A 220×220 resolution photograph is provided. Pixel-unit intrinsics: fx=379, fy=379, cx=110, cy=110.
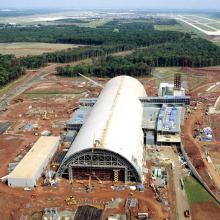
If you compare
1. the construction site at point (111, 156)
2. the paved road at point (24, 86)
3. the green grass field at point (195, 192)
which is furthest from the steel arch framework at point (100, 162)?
the paved road at point (24, 86)

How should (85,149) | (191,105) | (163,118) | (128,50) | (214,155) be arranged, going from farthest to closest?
1. (128,50)
2. (191,105)
3. (163,118)
4. (214,155)
5. (85,149)

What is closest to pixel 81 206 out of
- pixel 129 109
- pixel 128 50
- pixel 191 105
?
pixel 129 109

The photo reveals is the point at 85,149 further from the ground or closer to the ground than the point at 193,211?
further from the ground

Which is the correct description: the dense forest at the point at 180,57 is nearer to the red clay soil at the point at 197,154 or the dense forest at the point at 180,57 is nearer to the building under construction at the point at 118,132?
the building under construction at the point at 118,132

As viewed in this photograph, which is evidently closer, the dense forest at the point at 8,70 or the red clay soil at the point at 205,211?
the red clay soil at the point at 205,211

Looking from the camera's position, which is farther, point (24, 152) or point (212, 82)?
point (212, 82)

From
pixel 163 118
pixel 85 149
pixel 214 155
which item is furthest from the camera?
pixel 163 118

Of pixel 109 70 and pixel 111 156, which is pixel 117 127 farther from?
pixel 109 70

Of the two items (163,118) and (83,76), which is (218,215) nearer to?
(163,118)
